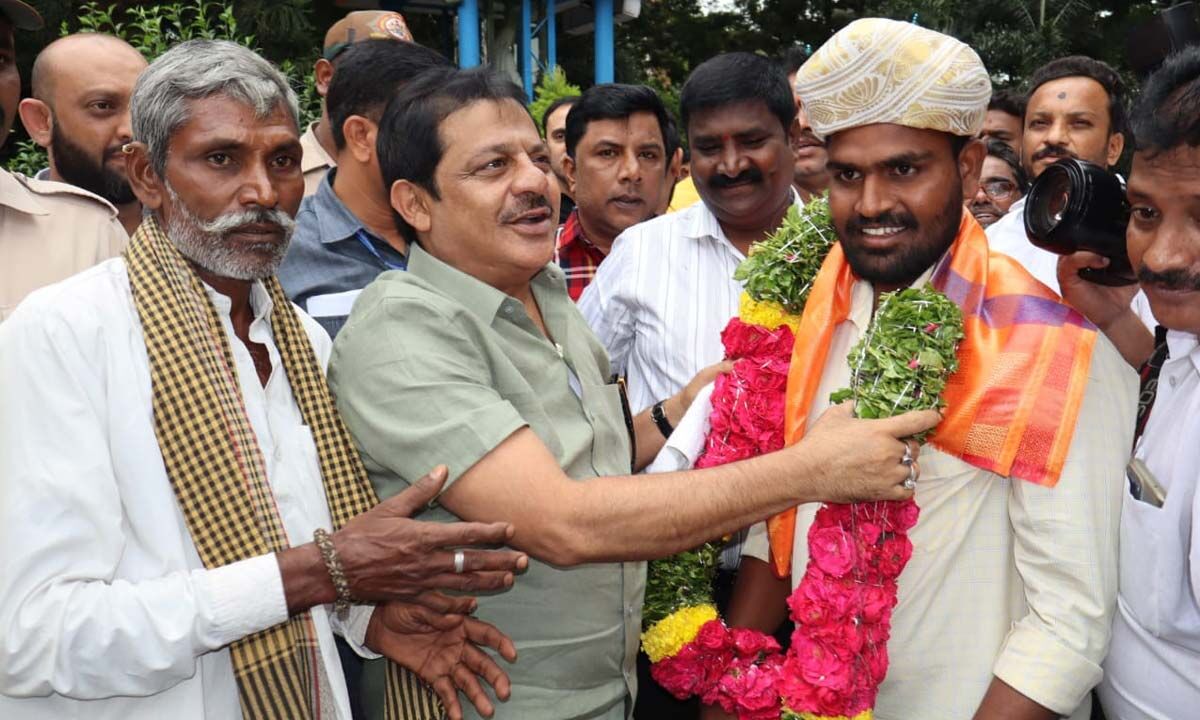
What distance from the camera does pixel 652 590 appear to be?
10.1 feet

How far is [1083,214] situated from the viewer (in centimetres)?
247

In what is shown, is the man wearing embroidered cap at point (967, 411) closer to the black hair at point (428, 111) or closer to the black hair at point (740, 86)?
the black hair at point (428, 111)

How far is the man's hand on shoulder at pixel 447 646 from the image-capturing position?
2.38 m

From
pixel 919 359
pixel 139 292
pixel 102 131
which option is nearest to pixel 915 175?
pixel 919 359

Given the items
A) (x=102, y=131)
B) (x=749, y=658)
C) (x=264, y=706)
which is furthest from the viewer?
(x=102, y=131)

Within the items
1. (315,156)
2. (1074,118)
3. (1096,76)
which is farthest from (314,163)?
(1096,76)

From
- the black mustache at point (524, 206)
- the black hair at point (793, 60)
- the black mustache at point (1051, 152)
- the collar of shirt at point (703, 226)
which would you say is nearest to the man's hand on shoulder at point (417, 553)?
the black mustache at point (524, 206)

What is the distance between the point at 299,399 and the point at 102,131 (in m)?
2.47

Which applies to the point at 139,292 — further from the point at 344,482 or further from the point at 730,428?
the point at 730,428

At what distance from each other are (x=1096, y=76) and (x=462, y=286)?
3880 millimetres

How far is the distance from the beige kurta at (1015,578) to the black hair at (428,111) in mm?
1180

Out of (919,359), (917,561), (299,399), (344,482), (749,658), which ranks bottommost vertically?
(749,658)

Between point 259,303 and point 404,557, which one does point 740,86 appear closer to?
point 259,303

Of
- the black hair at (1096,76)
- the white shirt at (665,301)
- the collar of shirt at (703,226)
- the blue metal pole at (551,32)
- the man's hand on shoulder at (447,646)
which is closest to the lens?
the man's hand on shoulder at (447,646)
